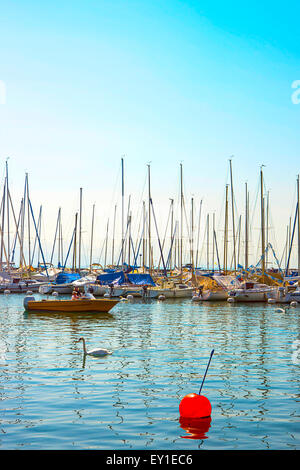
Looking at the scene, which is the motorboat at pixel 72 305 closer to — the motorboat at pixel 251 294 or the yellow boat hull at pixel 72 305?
the yellow boat hull at pixel 72 305

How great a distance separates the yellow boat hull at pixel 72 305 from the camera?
140 ft

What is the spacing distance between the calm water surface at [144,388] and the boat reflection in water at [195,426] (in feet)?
0.14

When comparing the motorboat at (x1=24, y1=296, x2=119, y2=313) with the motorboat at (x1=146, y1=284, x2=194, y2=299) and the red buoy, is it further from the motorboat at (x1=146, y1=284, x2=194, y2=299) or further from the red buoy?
the red buoy

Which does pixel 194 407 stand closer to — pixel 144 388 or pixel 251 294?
pixel 144 388

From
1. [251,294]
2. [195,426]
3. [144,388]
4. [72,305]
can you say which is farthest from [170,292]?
[195,426]

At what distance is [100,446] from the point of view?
11.1 metres

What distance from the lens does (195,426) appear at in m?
12.6

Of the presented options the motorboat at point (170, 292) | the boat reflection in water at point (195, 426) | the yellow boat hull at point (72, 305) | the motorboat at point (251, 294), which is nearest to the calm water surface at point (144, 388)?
the boat reflection in water at point (195, 426)

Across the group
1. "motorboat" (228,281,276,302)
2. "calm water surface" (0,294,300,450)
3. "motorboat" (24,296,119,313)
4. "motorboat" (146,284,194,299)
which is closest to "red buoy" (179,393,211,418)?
"calm water surface" (0,294,300,450)

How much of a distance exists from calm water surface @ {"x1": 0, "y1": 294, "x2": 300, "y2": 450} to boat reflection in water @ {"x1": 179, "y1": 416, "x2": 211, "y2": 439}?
4cm

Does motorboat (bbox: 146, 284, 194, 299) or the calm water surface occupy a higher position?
the calm water surface

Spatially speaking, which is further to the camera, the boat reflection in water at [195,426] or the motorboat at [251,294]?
the motorboat at [251,294]

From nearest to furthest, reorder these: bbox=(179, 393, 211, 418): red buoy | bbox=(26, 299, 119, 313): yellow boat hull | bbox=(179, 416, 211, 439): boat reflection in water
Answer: bbox=(179, 416, 211, 439): boat reflection in water → bbox=(179, 393, 211, 418): red buoy → bbox=(26, 299, 119, 313): yellow boat hull

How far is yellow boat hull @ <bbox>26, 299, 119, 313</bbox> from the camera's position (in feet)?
140
